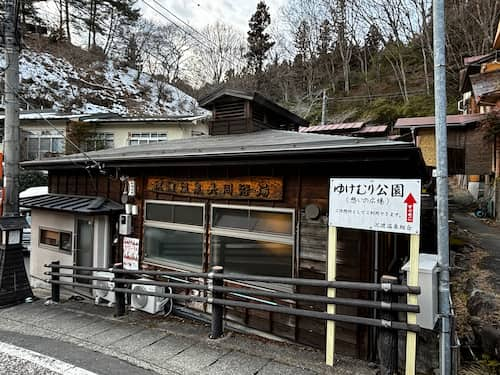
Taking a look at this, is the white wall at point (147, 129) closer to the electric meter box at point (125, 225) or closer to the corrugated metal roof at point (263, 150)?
the corrugated metal roof at point (263, 150)

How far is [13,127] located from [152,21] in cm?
3584

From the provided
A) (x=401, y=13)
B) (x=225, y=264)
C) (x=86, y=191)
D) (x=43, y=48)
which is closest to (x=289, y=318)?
(x=225, y=264)

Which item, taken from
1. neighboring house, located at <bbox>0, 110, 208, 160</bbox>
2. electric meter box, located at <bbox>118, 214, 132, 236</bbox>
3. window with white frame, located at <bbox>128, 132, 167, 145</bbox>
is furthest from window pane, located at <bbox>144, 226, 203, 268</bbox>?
window with white frame, located at <bbox>128, 132, 167, 145</bbox>

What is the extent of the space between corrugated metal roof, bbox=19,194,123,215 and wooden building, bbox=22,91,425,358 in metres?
0.03

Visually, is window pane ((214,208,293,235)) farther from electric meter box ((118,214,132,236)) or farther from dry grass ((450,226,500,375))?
dry grass ((450,226,500,375))

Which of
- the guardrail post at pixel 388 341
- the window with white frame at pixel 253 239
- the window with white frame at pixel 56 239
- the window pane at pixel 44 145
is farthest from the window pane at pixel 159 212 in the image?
the window pane at pixel 44 145

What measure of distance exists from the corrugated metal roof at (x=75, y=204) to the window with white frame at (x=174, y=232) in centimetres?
90

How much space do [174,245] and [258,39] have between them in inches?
1355

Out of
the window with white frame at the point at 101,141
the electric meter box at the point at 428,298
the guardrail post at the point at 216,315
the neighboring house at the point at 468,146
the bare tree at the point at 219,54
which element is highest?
the bare tree at the point at 219,54

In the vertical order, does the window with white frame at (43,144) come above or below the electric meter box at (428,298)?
above

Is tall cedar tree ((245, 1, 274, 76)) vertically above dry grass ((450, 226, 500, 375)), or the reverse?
tall cedar tree ((245, 1, 274, 76))

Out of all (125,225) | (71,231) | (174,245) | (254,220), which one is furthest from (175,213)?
(71,231)

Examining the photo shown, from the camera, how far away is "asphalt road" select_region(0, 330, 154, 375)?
3621mm

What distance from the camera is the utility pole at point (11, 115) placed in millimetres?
6672
